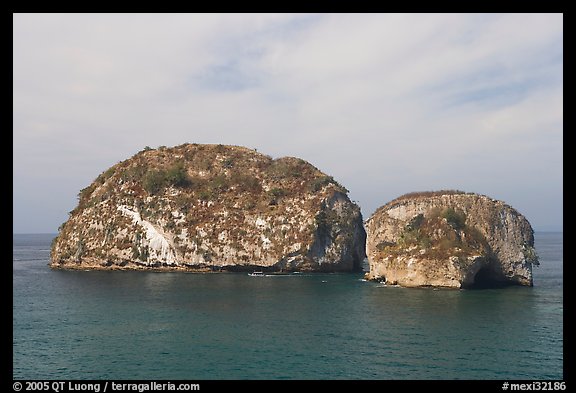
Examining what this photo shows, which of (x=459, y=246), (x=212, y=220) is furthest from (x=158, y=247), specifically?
(x=459, y=246)

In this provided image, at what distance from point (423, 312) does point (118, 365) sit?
128ft

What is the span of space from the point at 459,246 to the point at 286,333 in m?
46.2

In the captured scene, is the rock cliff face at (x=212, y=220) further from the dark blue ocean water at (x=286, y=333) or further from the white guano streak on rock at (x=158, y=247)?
the dark blue ocean water at (x=286, y=333)

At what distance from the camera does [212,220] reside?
12025 centimetres

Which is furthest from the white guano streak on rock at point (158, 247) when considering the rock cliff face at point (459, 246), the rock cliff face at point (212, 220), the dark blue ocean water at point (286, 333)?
the rock cliff face at point (459, 246)

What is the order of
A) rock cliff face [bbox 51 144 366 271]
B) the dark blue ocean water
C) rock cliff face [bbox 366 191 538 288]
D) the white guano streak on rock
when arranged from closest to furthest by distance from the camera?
the dark blue ocean water, rock cliff face [bbox 366 191 538 288], rock cliff face [bbox 51 144 366 271], the white guano streak on rock

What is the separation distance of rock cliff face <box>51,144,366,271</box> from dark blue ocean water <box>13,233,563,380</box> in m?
36.0

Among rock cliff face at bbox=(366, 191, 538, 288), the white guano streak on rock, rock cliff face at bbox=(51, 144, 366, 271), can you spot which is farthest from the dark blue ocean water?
the white guano streak on rock

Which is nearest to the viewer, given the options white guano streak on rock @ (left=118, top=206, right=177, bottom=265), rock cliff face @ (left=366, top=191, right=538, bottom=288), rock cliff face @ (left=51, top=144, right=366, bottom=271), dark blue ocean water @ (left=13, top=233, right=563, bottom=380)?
dark blue ocean water @ (left=13, top=233, right=563, bottom=380)

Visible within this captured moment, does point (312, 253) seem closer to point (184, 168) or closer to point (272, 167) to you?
point (272, 167)

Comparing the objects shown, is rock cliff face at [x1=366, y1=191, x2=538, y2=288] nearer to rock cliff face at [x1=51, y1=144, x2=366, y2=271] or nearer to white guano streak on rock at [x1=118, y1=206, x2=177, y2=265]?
rock cliff face at [x1=51, y1=144, x2=366, y2=271]

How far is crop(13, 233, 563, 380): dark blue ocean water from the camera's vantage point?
35156 millimetres

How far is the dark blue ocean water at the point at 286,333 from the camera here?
35156 millimetres

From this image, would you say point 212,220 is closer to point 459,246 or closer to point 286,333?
point 459,246
